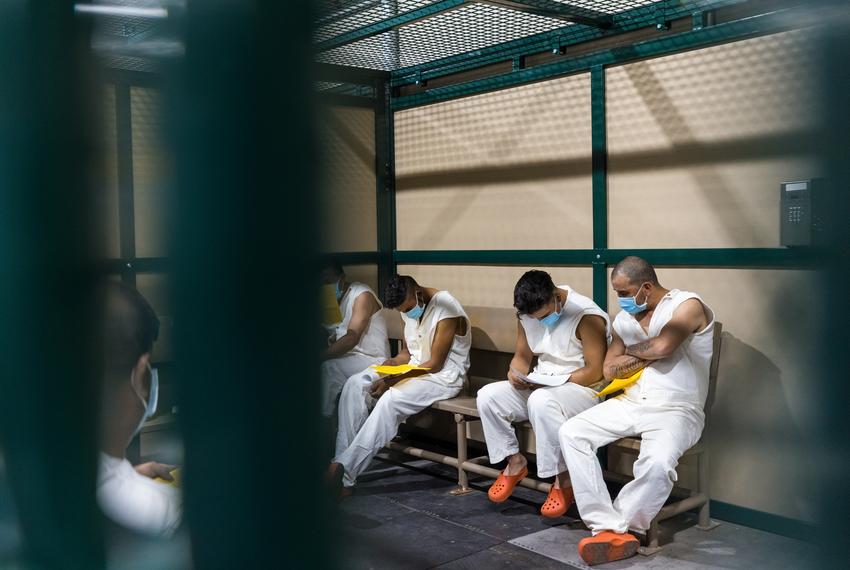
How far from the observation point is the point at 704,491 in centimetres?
411

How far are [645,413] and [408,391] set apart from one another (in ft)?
5.14

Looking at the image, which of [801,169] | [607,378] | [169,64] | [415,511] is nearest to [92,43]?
[169,64]

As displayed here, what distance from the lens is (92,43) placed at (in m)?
0.64

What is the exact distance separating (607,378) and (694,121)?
4.43ft

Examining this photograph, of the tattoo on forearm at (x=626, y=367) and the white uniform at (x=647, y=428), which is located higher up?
the tattoo on forearm at (x=626, y=367)

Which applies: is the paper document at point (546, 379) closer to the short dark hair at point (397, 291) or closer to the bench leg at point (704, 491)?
the bench leg at point (704, 491)

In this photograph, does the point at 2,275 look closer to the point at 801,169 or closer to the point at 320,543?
the point at 320,543

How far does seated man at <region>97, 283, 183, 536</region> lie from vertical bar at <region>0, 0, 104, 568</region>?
0.09 feet

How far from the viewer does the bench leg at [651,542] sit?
12.6ft

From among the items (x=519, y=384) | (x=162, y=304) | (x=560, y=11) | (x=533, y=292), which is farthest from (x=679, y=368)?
(x=162, y=304)

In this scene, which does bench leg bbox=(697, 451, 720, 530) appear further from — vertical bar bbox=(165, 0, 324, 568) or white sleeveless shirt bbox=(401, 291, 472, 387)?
vertical bar bbox=(165, 0, 324, 568)

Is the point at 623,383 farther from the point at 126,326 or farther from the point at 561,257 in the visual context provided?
the point at 126,326

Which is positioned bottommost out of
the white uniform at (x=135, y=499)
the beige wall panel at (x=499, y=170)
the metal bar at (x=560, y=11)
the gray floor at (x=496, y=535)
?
the gray floor at (x=496, y=535)

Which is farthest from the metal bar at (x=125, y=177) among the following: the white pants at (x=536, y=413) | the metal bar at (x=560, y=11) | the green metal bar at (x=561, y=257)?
the white pants at (x=536, y=413)
